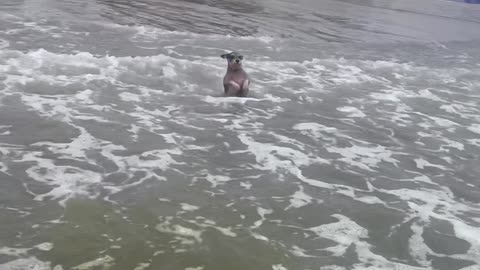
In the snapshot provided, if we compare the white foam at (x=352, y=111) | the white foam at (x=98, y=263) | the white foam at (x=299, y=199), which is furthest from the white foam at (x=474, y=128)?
the white foam at (x=98, y=263)

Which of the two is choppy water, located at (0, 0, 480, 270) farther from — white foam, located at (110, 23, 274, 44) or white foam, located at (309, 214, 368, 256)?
white foam, located at (110, 23, 274, 44)

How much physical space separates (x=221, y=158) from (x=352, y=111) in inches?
128

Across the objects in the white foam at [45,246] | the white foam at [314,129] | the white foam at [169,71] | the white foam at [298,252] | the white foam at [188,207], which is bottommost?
the white foam at [298,252]

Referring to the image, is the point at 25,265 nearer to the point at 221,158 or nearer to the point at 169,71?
the point at 221,158

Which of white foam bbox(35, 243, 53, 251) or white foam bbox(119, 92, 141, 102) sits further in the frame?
white foam bbox(119, 92, 141, 102)

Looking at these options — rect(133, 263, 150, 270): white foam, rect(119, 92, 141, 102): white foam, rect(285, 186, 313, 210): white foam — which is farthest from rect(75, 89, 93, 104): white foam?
rect(133, 263, 150, 270): white foam

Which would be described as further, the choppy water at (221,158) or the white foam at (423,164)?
the white foam at (423,164)

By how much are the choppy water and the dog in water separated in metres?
0.17

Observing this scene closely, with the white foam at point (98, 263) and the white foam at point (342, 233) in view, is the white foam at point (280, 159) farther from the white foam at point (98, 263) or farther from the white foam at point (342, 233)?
the white foam at point (98, 263)

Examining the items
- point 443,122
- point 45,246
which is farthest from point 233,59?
point 45,246

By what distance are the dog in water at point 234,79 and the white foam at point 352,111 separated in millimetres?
1573

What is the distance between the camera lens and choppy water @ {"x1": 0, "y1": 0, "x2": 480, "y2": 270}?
165 inches

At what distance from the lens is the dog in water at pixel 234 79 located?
27.5ft

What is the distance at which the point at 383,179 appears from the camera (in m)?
5.92
